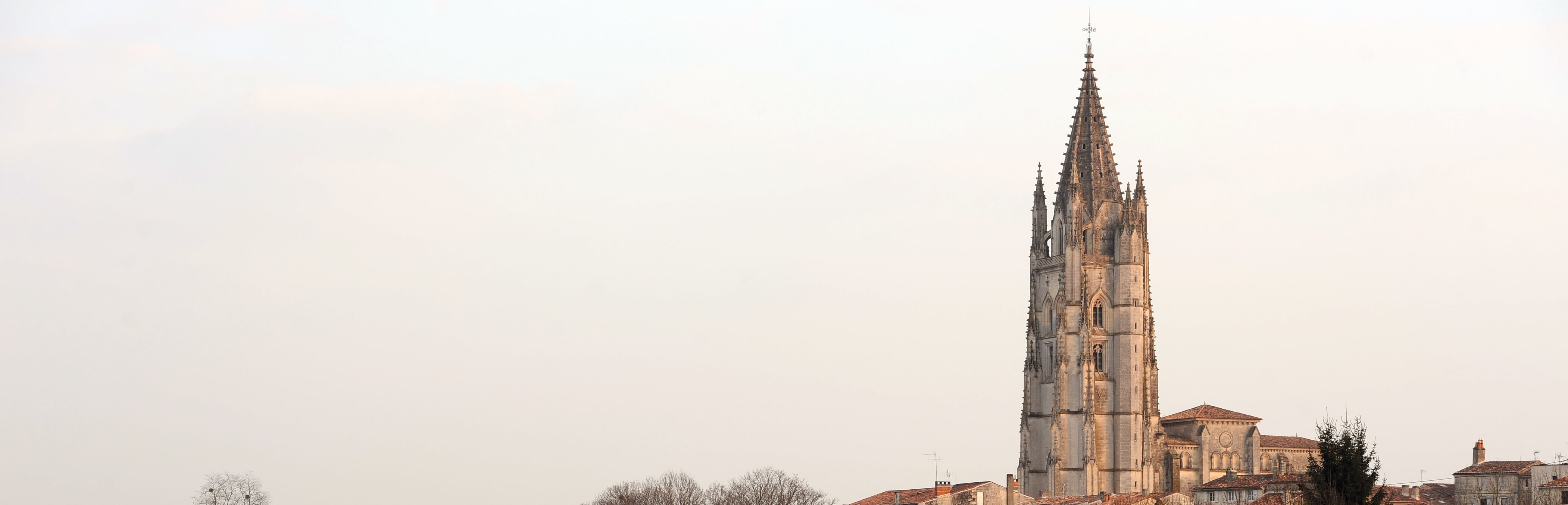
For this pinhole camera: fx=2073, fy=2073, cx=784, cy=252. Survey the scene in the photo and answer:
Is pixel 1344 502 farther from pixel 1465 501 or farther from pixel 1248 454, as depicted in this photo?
pixel 1248 454

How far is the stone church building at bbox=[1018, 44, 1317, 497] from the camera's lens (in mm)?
116125

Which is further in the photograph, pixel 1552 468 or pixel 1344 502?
pixel 1552 468

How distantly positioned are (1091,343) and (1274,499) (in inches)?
1490

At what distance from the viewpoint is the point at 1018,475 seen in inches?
4663

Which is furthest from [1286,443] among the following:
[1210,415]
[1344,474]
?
[1344,474]

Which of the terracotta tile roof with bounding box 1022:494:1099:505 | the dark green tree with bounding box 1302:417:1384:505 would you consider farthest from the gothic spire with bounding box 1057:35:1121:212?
the dark green tree with bounding box 1302:417:1384:505

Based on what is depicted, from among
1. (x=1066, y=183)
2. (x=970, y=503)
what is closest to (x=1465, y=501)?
(x=970, y=503)

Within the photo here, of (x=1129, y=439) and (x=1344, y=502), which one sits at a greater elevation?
(x=1129, y=439)

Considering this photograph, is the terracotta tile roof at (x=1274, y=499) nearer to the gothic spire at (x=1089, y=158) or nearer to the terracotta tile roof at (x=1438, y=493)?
the terracotta tile roof at (x=1438, y=493)

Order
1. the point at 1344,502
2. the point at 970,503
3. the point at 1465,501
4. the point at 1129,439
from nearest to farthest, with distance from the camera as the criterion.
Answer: the point at 1344,502 < the point at 1465,501 < the point at 970,503 < the point at 1129,439

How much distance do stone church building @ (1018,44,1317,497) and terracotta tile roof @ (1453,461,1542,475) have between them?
3003cm

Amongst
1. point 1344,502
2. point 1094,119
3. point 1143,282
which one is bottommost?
point 1344,502

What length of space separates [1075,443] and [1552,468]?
1535 inches

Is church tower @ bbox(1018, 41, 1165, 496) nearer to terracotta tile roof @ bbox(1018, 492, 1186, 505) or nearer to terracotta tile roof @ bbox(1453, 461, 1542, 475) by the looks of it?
terracotta tile roof @ bbox(1018, 492, 1186, 505)
